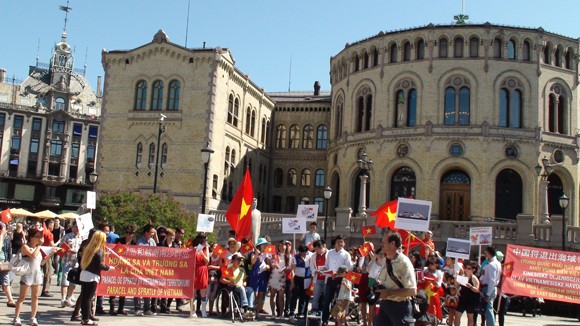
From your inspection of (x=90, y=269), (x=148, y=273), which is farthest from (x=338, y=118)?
(x=90, y=269)

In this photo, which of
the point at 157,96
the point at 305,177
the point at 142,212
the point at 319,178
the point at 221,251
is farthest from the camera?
the point at 305,177

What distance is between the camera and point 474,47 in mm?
42438

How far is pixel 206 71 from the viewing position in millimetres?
44656

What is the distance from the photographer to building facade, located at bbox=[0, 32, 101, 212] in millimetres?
78250

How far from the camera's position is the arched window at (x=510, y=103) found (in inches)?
1641

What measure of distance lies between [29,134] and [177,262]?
7167 centimetres

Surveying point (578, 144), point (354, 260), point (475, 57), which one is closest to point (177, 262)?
point (354, 260)

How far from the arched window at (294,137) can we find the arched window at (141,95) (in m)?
14.8

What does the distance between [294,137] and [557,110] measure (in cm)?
2227

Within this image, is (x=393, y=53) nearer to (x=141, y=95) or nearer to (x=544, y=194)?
(x=544, y=194)

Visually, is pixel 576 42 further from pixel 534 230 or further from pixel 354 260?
pixel 354 260

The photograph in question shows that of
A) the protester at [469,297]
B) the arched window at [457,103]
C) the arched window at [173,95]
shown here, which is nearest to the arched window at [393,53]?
the arched window at [457,103]

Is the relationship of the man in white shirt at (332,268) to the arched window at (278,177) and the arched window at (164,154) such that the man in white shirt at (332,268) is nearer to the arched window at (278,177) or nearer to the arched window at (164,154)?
the arched window at (164,154)

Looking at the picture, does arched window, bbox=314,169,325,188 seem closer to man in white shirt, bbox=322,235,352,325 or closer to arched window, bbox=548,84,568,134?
arched window, bbox=548,84,568,134
